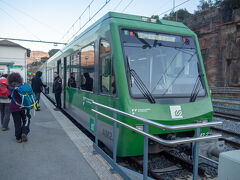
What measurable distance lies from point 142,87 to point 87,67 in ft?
7.40

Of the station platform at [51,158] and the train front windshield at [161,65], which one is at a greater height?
the train front windshield at [161,65]

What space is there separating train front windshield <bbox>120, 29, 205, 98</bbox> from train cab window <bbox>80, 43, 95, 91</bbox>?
145 centimetres

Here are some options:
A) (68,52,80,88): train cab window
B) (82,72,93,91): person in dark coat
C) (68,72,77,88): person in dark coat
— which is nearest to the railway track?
(82,72,93,91): person in dark coat

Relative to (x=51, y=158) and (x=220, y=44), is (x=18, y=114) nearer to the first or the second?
(x=51, y=158)

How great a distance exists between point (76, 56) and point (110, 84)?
3.36 m

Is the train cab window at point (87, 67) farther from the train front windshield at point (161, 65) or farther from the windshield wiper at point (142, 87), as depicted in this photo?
the windshield wiper at point (142, 87)

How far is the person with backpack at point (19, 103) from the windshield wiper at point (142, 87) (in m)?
2.57

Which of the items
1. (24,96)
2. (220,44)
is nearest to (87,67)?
(24,96)

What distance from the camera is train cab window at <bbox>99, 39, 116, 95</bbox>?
14.7ft

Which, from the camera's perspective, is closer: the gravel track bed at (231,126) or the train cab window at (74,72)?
the train cab window at (74,72)

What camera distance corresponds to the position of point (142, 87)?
4371 mm

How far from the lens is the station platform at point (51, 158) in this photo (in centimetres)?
360

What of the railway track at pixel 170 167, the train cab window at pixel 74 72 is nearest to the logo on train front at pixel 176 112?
the railway track at pixel 170 167

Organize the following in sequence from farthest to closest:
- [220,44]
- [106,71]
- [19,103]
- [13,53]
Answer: [13,53], [220,44], [19,103], [106,71]
